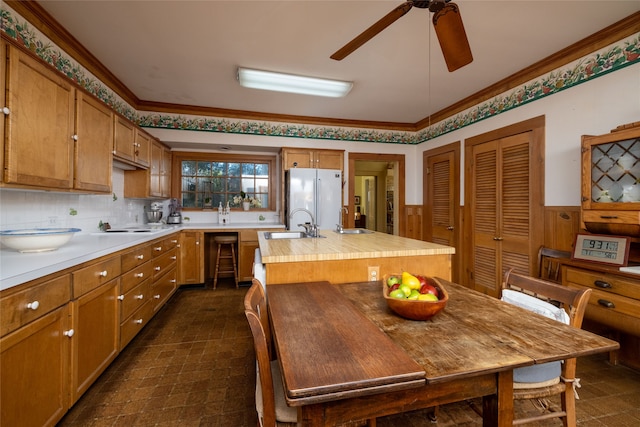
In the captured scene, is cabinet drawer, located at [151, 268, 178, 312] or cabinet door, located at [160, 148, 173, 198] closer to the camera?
cabinet drawer, located at [151, 268, 178, 312]

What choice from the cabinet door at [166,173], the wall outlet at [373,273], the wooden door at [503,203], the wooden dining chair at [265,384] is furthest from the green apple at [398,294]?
the cabinet door at [166,173]

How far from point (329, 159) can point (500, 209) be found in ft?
8.10

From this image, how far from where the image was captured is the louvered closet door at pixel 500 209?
116 inches

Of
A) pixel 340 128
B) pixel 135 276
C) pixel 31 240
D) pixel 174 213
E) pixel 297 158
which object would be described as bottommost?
pixel 135 276

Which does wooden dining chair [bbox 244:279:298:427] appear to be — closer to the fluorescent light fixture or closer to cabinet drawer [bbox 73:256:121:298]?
cabinet drawer [bbox 73:256:121:298]

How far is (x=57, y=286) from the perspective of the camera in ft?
4.54

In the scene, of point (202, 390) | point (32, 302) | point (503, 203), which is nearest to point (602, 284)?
point (503, 203)

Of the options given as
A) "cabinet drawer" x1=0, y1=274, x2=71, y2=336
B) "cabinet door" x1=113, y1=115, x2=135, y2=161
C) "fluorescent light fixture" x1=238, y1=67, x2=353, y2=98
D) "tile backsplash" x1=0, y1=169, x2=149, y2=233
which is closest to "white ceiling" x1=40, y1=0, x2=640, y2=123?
"fluorescent light fixture" x1=238, y1=67, x2=353, y2=98

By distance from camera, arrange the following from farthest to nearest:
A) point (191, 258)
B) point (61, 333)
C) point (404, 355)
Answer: point (191, 258) → point (61, 333) → point (404, 355)

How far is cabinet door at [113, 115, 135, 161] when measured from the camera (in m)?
2.64

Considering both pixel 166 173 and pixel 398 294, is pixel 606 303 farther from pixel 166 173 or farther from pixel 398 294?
pixel 166 173

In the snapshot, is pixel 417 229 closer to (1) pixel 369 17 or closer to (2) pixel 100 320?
(1) pixel 369 17

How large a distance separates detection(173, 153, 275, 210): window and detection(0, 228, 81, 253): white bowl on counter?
2907 mm

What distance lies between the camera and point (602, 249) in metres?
1.99
